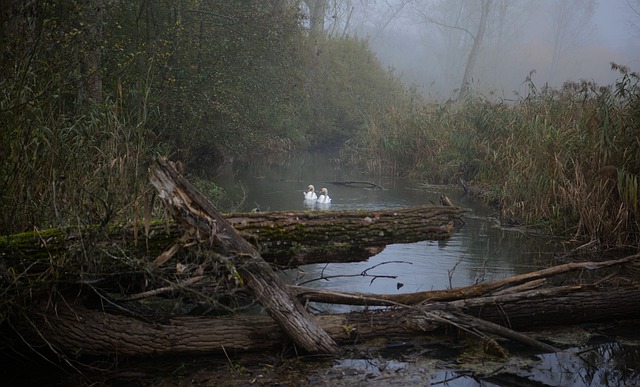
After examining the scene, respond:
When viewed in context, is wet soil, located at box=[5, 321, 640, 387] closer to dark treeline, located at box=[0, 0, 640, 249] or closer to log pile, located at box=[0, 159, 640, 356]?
log pile, located at box=[0, 159, 640, 356]

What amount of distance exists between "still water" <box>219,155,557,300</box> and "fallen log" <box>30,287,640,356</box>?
1.61 feet

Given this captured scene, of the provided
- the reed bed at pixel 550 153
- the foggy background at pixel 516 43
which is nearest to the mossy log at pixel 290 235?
the reed bed at pixel 550 153

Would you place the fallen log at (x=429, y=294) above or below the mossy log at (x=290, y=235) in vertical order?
below

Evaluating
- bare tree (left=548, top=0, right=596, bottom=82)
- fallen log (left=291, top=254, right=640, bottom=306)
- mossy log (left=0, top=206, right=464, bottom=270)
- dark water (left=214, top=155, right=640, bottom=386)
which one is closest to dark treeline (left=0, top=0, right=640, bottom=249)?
mossy log (left=0, top=206, right=464, bottom=270)

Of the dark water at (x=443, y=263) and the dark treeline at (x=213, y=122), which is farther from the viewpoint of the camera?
the dark treeline at (x=213, y=122)

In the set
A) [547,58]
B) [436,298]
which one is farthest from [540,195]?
[547,58]

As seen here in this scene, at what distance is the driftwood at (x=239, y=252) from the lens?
15.9 ft

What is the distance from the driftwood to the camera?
191 inches

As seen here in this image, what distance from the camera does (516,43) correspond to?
6931 cm

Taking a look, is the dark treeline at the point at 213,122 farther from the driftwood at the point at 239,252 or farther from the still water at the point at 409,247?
the still water at the point at 409,247

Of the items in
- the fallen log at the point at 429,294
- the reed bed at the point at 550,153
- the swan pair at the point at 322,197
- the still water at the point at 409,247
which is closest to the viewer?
the fallen log at the point at 429,294

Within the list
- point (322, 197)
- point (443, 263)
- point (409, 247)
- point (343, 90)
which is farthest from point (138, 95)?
point (343, 90)

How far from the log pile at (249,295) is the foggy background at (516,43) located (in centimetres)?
5018

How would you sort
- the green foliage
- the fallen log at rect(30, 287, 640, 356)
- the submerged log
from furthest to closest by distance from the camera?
the green foliage < the submerged log < the fallen log at rect(30, 287, 640, 356)
